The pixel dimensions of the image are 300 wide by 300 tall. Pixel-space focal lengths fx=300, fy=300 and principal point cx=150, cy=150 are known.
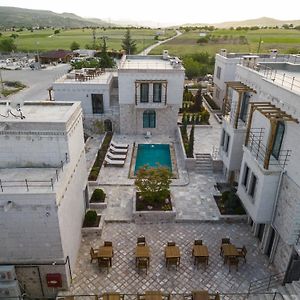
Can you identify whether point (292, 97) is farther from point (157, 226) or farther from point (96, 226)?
point (96, 226)

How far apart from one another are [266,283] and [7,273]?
42.7 ft

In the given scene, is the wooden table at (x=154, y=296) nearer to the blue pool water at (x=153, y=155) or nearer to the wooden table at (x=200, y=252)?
the wooden table at (x=200, y=252)

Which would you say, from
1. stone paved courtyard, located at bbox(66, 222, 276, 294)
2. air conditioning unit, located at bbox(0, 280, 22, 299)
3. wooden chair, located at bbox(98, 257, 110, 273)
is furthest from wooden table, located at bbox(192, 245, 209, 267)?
air conditioning unit, located at bbox(0, 280, 22, 299)

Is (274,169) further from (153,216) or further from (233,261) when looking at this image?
(153,216)

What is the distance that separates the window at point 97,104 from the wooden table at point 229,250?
22617 millimetres

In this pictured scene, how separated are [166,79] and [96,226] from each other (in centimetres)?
1921

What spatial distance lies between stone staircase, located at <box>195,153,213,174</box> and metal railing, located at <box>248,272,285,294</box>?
1169 centimetres

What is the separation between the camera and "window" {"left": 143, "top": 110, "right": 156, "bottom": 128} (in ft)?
113

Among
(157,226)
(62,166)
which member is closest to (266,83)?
(157,226)

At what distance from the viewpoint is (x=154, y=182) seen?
20828 mm

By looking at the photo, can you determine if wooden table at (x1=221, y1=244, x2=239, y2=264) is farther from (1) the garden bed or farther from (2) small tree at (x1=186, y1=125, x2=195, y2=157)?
(1) the garden bed

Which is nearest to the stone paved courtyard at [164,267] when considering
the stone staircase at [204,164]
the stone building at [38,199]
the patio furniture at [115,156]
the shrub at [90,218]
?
the shrub at [90,218]

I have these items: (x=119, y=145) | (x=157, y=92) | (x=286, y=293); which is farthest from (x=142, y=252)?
(x=157, y=92)

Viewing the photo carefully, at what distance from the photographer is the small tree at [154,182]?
20703 millimetres
